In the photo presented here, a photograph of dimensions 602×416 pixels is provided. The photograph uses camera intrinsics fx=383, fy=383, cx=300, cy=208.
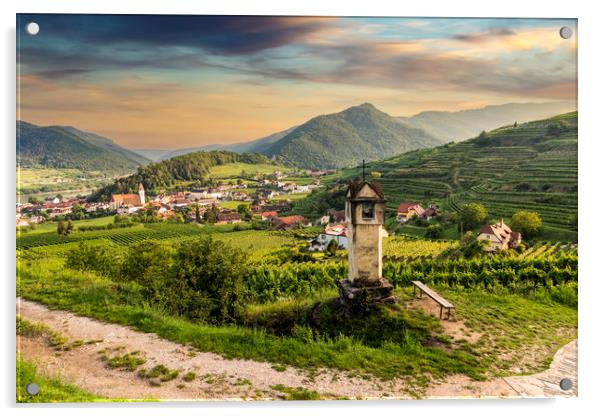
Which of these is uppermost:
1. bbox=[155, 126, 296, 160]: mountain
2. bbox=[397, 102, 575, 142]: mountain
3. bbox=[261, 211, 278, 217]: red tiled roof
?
bbox=[397, 102, 575, 142]: mountain

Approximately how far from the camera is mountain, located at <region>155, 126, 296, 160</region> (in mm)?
7199

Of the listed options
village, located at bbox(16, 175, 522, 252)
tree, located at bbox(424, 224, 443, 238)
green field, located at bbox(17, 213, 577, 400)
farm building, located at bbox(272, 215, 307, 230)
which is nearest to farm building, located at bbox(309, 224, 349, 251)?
village, located at bbox(16, 175, 522, 252)

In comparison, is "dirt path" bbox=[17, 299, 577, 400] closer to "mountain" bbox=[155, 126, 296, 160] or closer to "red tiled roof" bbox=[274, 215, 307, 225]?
"red tiled roof" bbox=[274, 215, 307, 225]

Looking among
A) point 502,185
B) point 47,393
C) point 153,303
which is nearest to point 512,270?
point 502,185

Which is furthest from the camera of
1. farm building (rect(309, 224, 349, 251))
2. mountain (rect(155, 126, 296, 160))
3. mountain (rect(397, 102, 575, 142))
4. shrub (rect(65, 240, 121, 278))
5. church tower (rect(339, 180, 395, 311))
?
farm building (rect(309, 224, 349, 251))

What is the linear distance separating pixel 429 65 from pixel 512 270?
4121 mm

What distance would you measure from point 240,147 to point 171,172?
4.66 ft

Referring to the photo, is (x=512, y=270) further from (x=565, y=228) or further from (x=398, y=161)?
(x=398, y=161)

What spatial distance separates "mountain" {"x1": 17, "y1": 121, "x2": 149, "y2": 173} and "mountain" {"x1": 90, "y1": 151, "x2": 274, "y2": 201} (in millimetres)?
208

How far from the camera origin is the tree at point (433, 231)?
25.1ft

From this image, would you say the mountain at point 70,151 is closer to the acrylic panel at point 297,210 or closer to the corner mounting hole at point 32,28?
the acrylic panel at point 297,210

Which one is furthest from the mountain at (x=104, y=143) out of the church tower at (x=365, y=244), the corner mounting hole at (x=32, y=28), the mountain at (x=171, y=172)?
the church tower at (x=365, y=244)

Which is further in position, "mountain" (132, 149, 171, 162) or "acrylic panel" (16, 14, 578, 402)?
"mountain" (132, 149, 171, 162)

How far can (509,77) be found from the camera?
6590mm
